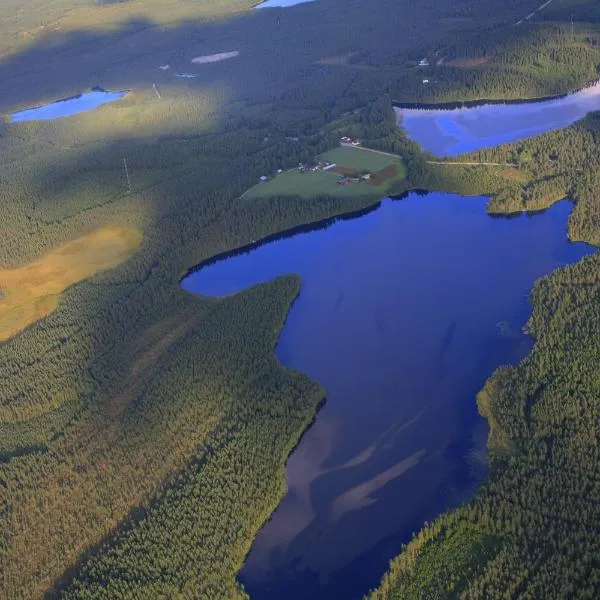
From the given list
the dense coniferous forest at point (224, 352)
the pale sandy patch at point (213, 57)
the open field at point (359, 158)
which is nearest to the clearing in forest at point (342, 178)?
the open field at point (359, 158)

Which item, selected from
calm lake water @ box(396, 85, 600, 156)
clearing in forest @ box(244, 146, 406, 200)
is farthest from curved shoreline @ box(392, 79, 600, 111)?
clearing in forest @ box(244, 146, 406, 200)

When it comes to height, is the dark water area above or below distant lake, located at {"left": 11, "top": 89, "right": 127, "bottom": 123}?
below

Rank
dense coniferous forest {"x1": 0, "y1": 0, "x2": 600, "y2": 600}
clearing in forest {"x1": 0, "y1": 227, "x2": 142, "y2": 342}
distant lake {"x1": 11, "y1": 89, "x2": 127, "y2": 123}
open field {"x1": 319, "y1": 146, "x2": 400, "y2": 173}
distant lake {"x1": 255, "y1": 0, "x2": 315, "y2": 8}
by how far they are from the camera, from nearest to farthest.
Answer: dense coniferous forest {"x1": 0, "y1": 0, "x2": 600, "y2": 600}
clearing in forest {"x1": 0, "y1": 227, "x2": 142, "y2": 342}
open field {"x1": 319, "y1": 146, "x2": 400, "y2": 173}
distant lake {"x1": 11, "y1": 89, "x2": 127, "y2": 123}
distant lake {"x1": 255, "y1": 0, "x2": 315, "y2": 8}

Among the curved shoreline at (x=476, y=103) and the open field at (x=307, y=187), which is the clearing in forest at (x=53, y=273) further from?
the curved shoreline at (x=476, y=103)

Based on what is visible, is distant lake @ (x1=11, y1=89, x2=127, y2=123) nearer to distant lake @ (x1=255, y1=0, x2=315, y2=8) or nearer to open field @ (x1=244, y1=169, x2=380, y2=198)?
open field @ (x1=244, y1=169, x2=380, y2=198)

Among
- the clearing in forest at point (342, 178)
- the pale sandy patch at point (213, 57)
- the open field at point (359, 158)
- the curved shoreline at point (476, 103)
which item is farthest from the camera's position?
the pale sandy patch at point (213, 57)

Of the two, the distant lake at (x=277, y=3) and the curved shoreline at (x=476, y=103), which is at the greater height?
the distant lake at (x=277, y=3)
